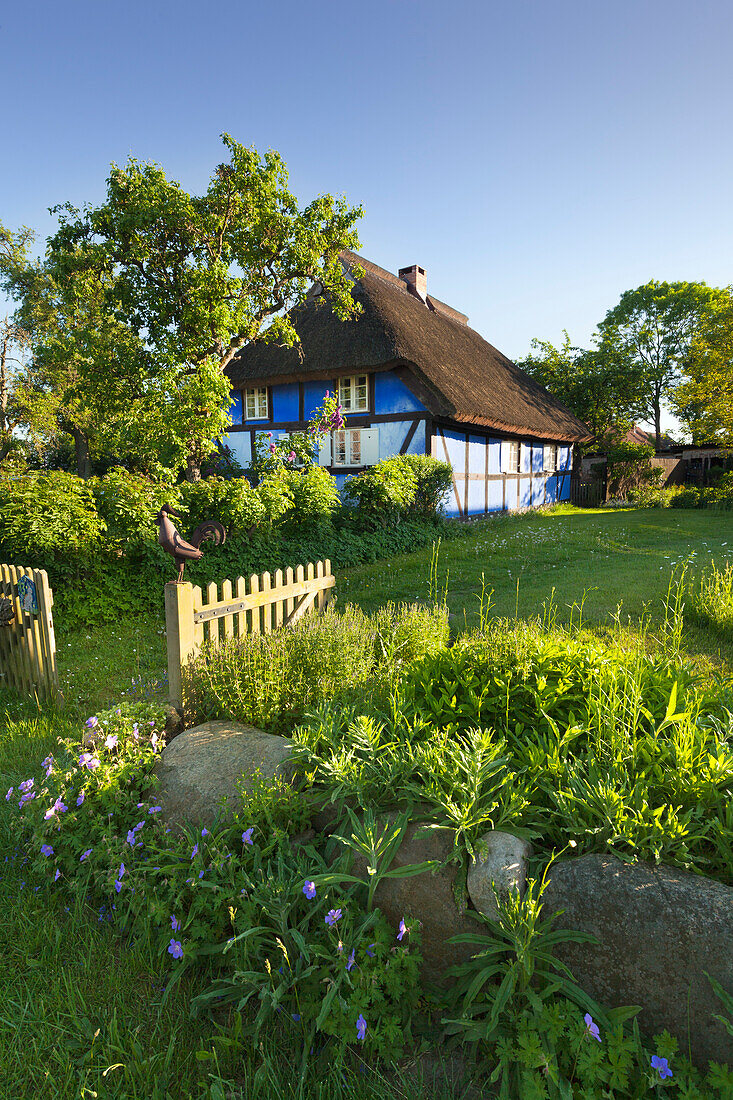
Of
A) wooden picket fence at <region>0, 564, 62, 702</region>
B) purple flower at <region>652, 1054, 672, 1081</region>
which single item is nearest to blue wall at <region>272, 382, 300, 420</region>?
wooden picket fence at <region>0, 564, 62, 702</region>

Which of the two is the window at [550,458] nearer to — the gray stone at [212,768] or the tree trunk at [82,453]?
the tree trunk at [82,453]

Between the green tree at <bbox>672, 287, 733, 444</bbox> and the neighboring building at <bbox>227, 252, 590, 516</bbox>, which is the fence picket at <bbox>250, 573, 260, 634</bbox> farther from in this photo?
the green tree at <bbox>672, 287, 733, 444</bbox>

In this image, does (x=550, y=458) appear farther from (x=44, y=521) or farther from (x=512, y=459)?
(x=44, y=521)

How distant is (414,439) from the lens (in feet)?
44.6

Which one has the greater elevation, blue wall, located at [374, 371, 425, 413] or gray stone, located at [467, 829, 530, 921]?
blue wall, located at [374, 371, 425, 413]

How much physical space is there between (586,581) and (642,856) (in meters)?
5.40

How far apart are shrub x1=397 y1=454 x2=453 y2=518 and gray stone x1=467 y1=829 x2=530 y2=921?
9903mm

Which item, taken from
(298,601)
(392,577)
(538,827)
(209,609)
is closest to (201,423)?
(392,577)

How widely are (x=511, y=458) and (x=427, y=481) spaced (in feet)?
21.5

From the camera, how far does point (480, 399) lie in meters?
14.8

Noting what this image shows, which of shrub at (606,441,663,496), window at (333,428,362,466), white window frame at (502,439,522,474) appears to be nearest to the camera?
window at (333,428,362,466)

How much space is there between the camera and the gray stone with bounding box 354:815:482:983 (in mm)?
1863

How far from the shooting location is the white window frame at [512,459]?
17359mm

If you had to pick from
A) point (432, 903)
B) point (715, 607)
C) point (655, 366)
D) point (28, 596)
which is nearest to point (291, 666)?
point (432, 903)
